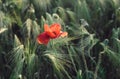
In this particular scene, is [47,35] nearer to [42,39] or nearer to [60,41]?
[42,39]

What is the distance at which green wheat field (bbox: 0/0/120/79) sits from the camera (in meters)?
1.88

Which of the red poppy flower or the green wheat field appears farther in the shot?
the green wheat field

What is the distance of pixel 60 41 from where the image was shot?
75.4 inches

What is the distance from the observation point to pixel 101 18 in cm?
221

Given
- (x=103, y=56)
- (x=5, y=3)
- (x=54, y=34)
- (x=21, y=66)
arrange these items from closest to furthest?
(x=54, y=34) → (x=21, y=66) → (x=103, y=56) → (x=5, y=3)

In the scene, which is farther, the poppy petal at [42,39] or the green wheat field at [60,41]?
the green wheat field at [60,41]

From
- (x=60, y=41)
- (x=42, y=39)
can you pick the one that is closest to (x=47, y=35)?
(x=42, y=39)

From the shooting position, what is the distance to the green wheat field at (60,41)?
6.16 ft

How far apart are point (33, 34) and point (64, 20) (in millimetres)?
260

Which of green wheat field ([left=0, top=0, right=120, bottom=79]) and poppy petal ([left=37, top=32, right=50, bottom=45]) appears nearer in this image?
poppy petal ([left=37, top=32, right=50, bottom=45])

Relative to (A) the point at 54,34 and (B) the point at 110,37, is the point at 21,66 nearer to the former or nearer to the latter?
(A) the point at 54,34

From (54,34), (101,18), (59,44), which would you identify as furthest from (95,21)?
(54,34)

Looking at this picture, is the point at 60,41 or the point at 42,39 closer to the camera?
the point at 42,39

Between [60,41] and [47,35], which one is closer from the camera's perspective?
[47,35]
